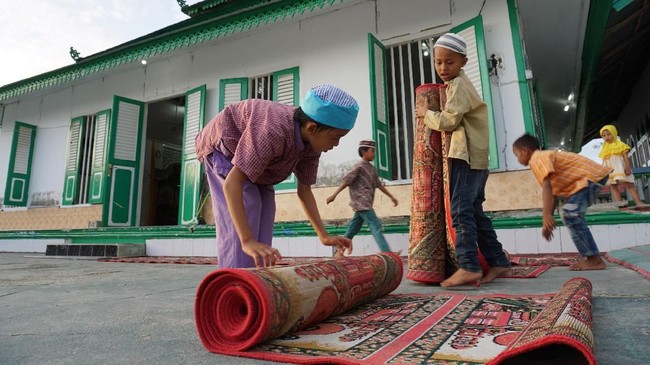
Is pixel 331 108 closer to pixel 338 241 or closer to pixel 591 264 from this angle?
pixel 338 241

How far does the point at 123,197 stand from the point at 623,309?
8424 millimetres

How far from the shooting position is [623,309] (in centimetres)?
143

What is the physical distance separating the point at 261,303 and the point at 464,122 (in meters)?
1.79

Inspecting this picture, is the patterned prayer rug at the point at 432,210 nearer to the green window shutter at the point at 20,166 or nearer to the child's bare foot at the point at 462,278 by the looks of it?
the child's bare foot at the point at 462,278

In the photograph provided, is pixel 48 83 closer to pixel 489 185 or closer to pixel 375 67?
pixel 375 67

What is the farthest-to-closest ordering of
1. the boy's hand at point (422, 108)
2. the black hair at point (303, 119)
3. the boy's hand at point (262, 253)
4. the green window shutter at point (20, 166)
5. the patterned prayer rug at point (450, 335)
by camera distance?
the green window shutter at point (20, 166)
the boy's hand at point (422, 108)
the black hair at point (303, 119)
the boy's hand at point (262, 253)
the patterned prayer rug at point (450, 335)

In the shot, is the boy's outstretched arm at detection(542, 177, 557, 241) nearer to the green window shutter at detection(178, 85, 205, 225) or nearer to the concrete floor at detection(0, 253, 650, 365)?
the concrete floor at detection(0, 253, 650, 365)

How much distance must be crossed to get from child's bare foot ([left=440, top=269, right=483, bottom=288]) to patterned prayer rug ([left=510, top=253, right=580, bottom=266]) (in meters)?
1.38

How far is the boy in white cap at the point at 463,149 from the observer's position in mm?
2195

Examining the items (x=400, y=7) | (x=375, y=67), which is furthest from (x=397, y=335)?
(x=400, y=7)

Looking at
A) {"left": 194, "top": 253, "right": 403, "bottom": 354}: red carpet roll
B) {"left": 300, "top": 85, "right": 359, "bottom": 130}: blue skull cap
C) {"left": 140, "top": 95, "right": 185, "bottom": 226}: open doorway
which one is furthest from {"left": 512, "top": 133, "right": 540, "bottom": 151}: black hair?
{"left": 140, "top": 95, "right": 185, "bottom": 226}: open doorway

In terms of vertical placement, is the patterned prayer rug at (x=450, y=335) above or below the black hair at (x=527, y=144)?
below

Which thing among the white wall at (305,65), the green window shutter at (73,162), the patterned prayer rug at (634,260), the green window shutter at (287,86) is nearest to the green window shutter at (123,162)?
the white wall at (305,65)

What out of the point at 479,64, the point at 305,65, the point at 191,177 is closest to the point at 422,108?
the point at 479,64
